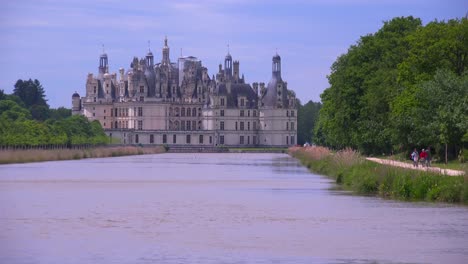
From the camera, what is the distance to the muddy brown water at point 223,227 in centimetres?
2270

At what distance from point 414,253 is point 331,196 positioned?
51.1 feet

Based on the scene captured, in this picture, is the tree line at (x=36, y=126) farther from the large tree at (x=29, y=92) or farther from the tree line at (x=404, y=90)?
the tree line at (x=404, y=90)

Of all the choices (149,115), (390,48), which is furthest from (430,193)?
(149,115)

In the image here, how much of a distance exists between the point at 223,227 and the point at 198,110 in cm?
16606

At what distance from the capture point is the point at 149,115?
190 meters

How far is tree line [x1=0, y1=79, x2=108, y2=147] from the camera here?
312ft

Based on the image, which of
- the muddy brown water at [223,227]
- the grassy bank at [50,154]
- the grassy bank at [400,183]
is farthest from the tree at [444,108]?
the grassy bank at [50,154]

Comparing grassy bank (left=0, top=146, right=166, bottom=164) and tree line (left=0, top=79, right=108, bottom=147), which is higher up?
tree line (left=0, top=79, right=108, bottom=147)

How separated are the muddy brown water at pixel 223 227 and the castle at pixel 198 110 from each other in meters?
145

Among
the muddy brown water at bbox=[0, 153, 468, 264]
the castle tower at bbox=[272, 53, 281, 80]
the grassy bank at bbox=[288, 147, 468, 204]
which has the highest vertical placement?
the castle tower at bbox=[272, 53, 281, 80]

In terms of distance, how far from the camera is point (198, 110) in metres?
194

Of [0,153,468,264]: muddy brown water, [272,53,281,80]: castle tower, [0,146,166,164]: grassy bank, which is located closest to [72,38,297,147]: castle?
[272,53,281,80]: castle tower

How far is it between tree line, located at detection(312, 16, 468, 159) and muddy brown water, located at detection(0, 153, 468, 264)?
795cm

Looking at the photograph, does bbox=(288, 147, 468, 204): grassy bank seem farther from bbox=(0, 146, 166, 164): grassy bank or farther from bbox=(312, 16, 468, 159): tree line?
bbox=(0, 146, 166, 164): grassy bank
